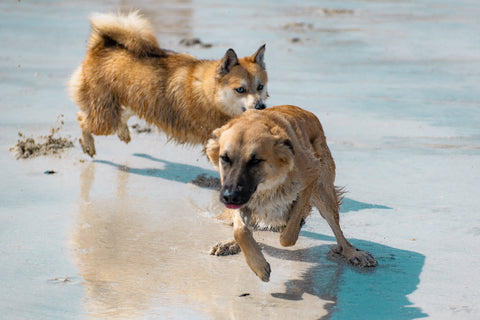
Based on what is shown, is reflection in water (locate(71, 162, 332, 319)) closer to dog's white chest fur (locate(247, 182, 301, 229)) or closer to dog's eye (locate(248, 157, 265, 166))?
dog's white chest fur (locate(247, 182, 301, 229))

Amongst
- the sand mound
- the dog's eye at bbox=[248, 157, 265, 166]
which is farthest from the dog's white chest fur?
the sand mound

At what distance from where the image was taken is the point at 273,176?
165 inches

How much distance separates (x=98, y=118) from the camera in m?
7.29

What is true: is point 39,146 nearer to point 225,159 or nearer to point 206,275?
point 206,275

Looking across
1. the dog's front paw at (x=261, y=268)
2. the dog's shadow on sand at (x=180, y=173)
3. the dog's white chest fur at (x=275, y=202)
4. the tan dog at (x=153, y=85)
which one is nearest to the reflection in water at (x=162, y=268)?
the dog's front paw at (x=261, y=268)

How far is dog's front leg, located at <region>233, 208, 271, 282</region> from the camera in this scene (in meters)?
4.08

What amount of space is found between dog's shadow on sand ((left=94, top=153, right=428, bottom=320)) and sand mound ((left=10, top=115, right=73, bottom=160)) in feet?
11.2

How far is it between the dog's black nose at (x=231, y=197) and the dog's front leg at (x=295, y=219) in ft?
1.98

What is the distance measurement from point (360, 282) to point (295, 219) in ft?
1.97

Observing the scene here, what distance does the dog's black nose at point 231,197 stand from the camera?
392 cm

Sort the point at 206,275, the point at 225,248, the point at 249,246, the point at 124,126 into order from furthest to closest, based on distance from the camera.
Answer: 1. the point at 124,126
2. the point at 225,248
3. the point at 206,275
4. the point at 249,246

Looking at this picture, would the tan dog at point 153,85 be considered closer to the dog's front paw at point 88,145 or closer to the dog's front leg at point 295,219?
the dog's front paw at point 88,145

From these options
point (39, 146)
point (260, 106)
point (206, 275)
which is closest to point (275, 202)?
point (206, 275)

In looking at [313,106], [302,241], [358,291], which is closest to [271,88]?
[313,106]
